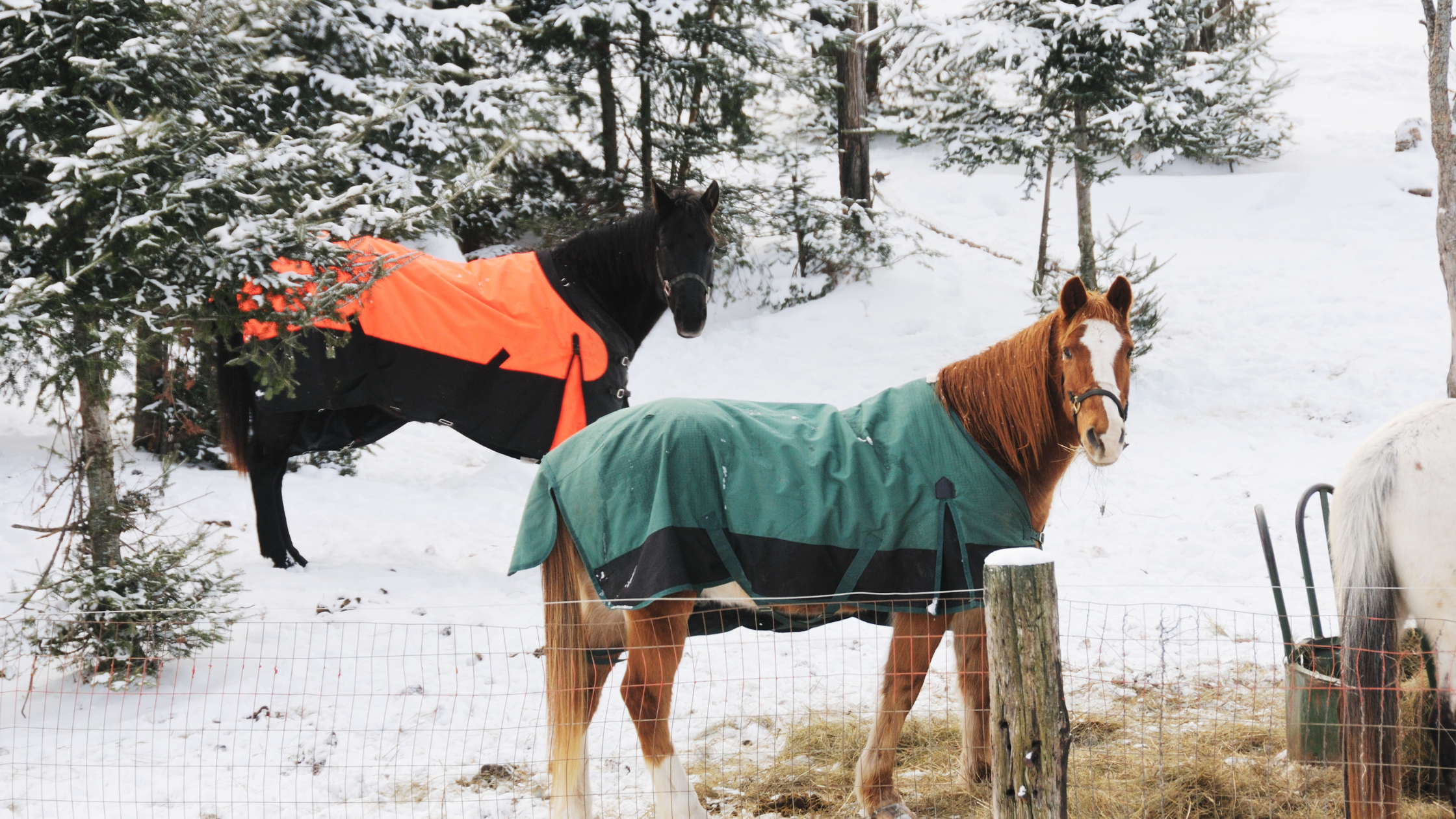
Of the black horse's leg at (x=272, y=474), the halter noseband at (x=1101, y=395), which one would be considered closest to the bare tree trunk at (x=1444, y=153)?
the halter noseband at (x=1101, y=395)

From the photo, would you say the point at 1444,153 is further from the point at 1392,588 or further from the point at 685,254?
the point at 685,254

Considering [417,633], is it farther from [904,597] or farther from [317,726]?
[904,597]

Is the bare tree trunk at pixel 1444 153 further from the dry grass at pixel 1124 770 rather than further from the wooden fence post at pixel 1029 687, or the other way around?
the wooden fence post at pixel 1029 687

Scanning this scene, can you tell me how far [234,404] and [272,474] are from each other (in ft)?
1.38

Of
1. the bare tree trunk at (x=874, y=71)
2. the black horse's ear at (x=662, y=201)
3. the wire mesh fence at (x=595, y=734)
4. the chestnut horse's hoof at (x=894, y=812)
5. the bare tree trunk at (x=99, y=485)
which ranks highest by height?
the bare tree trunk at (x=874, y=71)

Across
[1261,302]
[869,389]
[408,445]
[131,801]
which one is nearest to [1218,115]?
[1261,302]

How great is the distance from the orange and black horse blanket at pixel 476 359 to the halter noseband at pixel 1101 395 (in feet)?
8.61

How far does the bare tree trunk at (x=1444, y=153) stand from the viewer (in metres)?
5.16

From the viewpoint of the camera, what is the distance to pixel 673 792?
8.91 ft

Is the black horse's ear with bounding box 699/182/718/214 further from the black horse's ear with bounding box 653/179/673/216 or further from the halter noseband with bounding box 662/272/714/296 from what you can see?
the halter noseband with bounding box 662/272/714/296

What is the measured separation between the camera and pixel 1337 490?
269 centimetres

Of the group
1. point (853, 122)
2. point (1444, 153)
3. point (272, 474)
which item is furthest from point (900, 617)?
point (853, 122)

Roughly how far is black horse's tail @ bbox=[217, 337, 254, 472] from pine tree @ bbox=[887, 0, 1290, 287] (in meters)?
5.97

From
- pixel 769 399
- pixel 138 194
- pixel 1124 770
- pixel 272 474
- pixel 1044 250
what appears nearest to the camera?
pixel 1124 770
